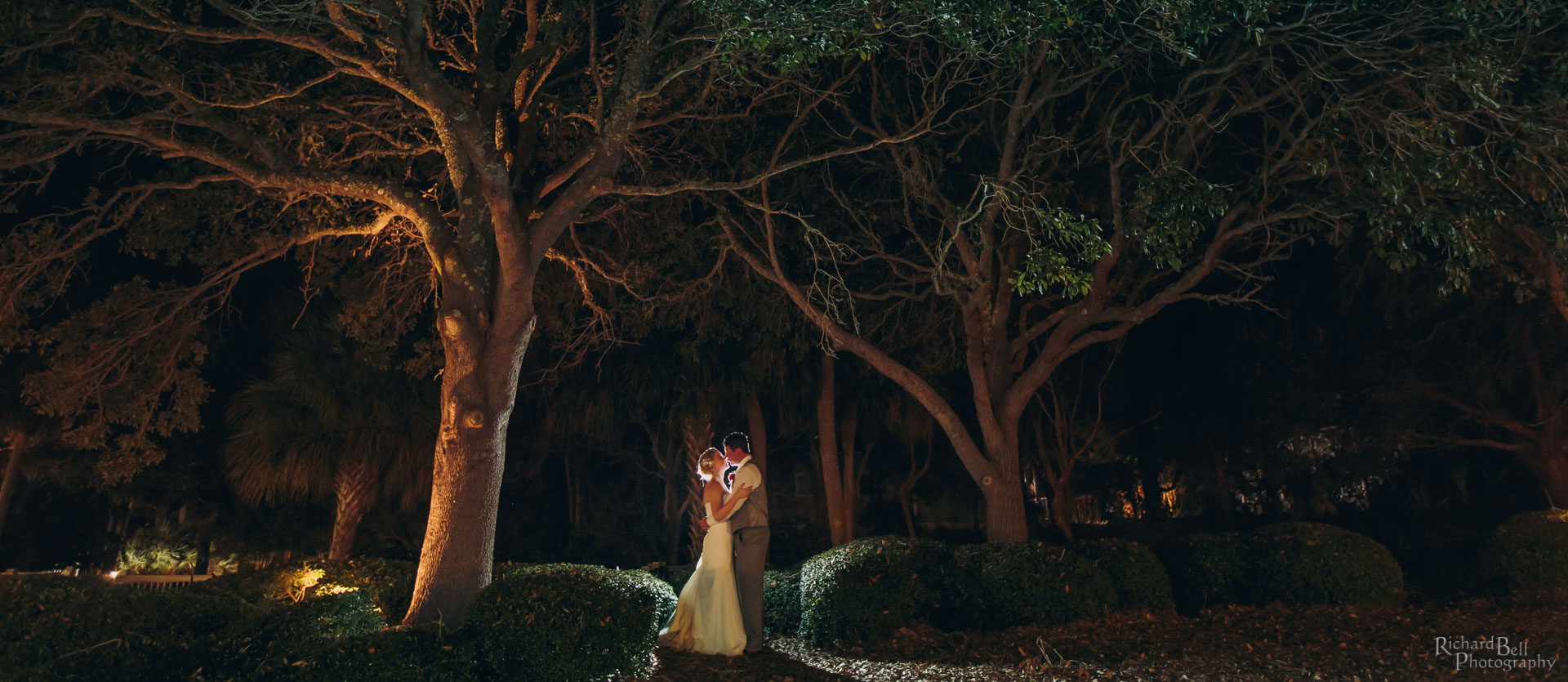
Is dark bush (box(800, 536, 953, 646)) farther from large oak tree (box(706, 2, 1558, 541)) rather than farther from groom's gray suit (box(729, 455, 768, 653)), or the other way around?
large oak tree (box(706, 2, 1558, 541))

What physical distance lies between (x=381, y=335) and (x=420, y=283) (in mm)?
800

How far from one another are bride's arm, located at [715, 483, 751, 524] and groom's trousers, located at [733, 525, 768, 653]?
0.23 m

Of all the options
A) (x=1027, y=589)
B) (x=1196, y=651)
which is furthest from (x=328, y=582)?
(x=1196, y=651)

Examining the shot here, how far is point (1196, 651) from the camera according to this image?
7.73 meters

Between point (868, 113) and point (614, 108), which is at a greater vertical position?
point (868, 113)

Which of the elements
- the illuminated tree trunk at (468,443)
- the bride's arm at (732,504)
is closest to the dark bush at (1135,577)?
the bride's arm at (732,504)

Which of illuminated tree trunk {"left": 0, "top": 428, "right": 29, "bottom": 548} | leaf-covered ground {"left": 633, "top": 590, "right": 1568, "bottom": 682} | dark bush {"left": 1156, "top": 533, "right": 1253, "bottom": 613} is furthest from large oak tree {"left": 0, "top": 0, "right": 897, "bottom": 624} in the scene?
dark bush {"left": 1156, "top": 533, "right": 1253, "bottom": 613}

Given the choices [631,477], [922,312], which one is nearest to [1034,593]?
[922,312]

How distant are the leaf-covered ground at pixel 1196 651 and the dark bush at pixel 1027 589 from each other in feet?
0.69

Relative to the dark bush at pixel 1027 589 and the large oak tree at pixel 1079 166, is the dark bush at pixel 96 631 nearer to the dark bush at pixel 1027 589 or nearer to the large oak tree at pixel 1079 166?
the large oak tree at pixel 1079 166

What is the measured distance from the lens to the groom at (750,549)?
27.1 ft

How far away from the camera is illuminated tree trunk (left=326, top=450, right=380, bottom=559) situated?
13062mm

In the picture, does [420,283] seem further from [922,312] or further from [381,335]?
[922,312]

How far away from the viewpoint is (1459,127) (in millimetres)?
9500
